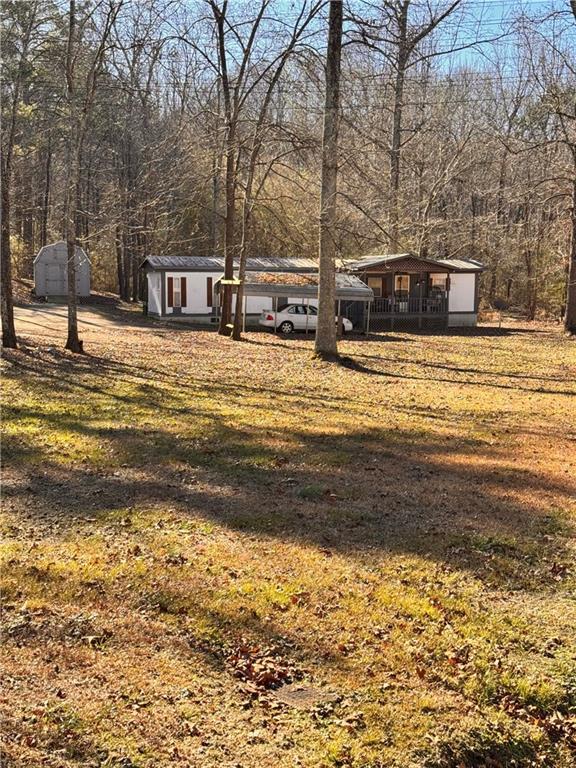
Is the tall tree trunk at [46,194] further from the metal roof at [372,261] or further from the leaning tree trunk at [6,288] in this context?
the leaning tree trunk at [6,288]

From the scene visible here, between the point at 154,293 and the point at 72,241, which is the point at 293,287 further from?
the point at 72,241

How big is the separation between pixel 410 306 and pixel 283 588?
29.2 metres

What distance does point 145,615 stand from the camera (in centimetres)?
464

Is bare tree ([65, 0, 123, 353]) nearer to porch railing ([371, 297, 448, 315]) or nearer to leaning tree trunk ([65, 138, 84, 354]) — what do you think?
leaning tree trunk ([65, 138, 84, 354])

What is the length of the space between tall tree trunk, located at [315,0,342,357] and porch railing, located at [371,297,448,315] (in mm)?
15290

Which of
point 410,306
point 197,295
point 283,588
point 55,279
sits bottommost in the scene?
point 283,588

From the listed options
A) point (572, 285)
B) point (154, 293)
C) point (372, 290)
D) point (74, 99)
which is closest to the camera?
point (74, 99)

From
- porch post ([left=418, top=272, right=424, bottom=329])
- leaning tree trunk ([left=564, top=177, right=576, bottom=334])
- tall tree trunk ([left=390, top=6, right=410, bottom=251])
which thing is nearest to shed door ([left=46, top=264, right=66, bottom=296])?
A: tall tree trunk ([left=390, top=6, right=410, bottom=251])

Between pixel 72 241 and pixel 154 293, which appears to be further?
pixel 154 293

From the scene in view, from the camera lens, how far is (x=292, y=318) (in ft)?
92.6

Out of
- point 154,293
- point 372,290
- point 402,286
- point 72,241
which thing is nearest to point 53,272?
point 154,293

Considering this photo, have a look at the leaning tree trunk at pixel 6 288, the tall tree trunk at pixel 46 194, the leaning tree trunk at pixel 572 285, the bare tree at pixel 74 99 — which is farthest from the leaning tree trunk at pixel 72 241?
the tall tree trunk at pixel 46 194

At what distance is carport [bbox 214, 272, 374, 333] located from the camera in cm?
2770

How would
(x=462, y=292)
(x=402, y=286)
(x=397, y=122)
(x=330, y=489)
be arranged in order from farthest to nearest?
(x=397, y=122) → (x=462, y=292) → (x=402, y=286) → (x=330, y=489)
